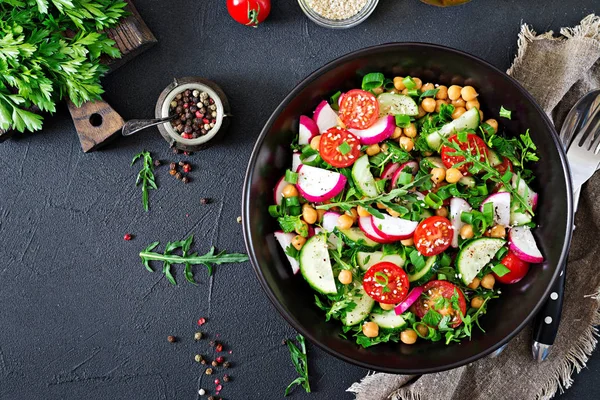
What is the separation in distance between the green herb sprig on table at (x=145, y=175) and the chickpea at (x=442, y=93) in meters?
1.64

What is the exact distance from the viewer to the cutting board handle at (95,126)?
128 inches

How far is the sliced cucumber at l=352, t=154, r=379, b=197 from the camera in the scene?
2.80m

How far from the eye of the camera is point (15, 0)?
9.93 feet

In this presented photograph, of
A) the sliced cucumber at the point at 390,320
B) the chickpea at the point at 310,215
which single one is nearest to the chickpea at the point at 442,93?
the chickpea at the point at 310,215

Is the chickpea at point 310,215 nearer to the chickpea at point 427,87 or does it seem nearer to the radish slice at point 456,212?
the radish slice at point 456,212

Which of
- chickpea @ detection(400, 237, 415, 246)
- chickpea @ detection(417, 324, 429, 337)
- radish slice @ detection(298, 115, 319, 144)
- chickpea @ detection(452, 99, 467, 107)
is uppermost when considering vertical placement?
chickpea @ detection(452, 99, 467, 107)

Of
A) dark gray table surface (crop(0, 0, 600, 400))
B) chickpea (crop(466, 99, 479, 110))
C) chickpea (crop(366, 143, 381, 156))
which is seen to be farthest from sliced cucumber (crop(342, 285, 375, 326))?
chickpea (crop(466, 99, 479, 110))

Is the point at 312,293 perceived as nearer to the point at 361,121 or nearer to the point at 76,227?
the point at 361,121

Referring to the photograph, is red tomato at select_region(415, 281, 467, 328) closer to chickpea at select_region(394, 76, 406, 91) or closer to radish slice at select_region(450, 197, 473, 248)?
radish slice at select_region(450, 197, 473, 248)

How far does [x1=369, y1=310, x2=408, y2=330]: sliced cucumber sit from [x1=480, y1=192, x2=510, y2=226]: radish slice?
66 centimetres

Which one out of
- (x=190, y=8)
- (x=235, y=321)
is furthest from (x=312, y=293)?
(x=190, y=8)

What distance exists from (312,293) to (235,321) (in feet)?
1.92

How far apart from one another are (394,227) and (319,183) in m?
0.41

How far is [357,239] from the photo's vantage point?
2.85 meters
